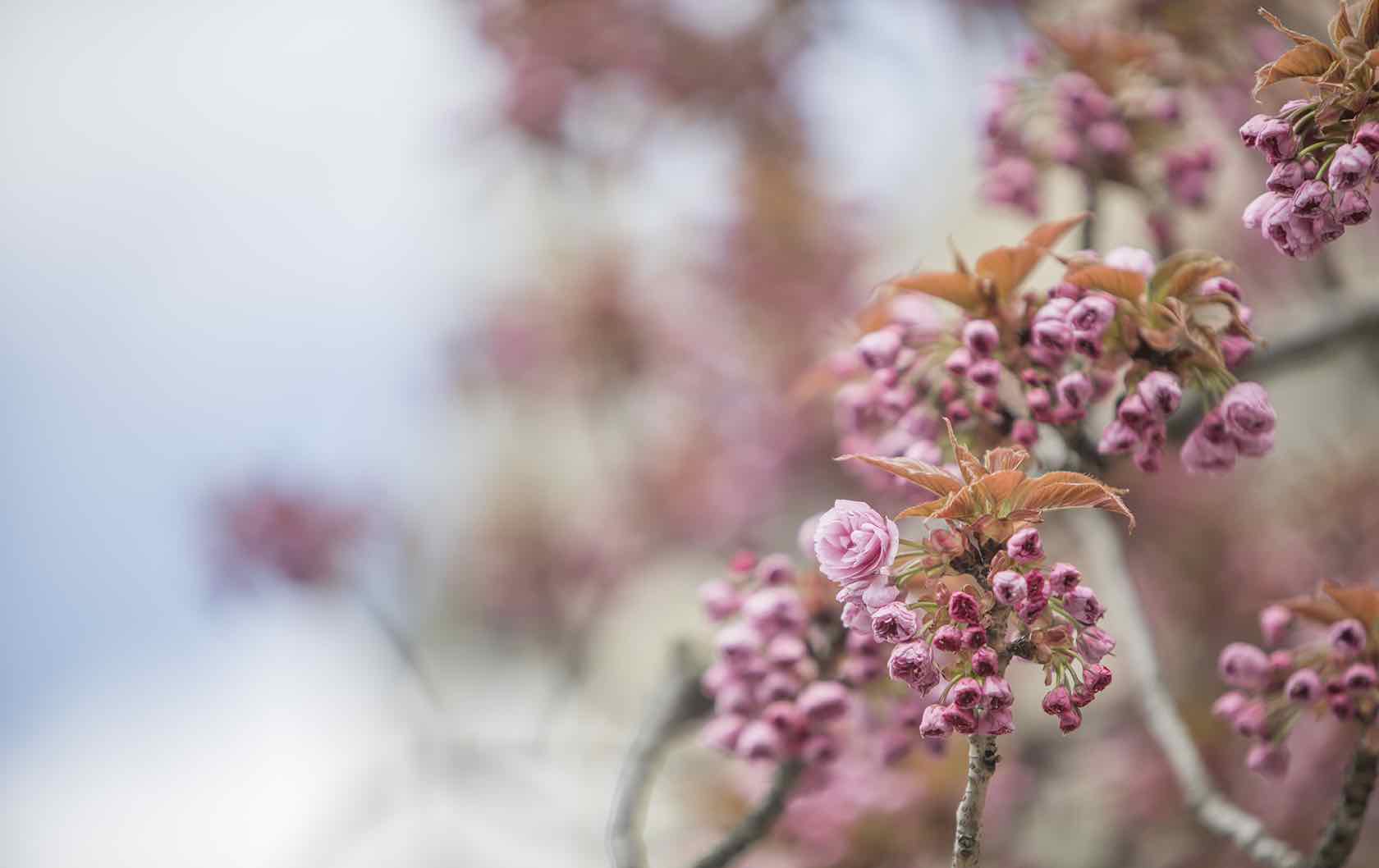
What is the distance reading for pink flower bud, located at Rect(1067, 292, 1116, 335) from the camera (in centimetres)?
70

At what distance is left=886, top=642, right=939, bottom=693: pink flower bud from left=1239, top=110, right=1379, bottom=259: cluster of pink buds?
34 cm

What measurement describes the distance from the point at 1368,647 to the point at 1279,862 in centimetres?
21

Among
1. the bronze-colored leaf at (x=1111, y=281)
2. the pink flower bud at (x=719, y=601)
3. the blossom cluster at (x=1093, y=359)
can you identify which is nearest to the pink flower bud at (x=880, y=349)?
the blossom cluster at (x=1093, y=359)

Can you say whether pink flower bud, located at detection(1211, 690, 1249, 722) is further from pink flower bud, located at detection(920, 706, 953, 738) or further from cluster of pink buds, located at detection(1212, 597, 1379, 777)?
pink flower bud, located at detection(920, 706, 953, 738)

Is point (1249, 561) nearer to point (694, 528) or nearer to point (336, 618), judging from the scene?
point (694, 528)

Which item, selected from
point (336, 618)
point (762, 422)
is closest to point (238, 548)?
point (336, 618)

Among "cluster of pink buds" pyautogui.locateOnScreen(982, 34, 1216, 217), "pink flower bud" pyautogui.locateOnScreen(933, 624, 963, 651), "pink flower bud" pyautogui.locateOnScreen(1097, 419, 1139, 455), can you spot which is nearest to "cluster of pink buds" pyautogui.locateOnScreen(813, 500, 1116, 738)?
"pink flower bud" pyautogui.locateOnScreen(933, 624, 963, 651)

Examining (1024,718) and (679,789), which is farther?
(1024,718)

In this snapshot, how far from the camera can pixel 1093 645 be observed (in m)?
0.59

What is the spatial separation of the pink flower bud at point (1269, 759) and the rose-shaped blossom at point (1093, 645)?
349 mm

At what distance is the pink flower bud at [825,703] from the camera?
0.83 meters

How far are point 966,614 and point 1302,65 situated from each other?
0.39 meters

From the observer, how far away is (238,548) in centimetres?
197

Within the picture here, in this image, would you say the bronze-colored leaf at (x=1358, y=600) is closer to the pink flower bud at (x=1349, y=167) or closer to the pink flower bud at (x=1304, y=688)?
the pink flower bud at (x=1304, y=688)
